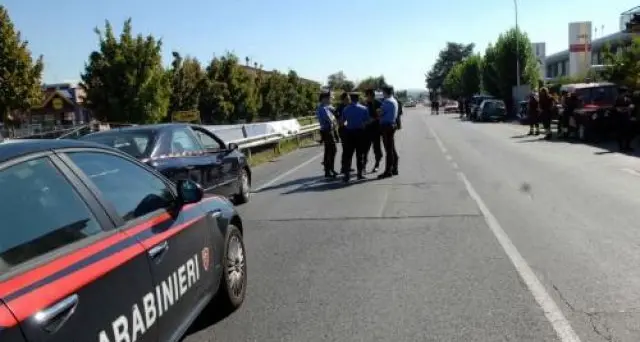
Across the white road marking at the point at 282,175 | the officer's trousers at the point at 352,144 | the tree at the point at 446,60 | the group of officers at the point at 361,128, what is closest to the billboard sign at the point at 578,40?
the white road marking at the point at 282,175

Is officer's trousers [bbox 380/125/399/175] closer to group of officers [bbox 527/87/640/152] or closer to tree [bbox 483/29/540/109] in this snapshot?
group of officers [bbox 527/87/640/152]

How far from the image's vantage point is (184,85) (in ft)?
99.5

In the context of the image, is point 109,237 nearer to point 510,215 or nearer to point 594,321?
point 594,321

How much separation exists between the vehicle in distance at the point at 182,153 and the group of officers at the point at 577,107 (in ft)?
39.0

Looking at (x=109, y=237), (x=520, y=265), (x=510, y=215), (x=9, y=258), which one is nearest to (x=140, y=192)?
(x=109, y=237)

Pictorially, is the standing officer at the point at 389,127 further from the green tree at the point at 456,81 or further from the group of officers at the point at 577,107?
the green tree at the point at 456,81

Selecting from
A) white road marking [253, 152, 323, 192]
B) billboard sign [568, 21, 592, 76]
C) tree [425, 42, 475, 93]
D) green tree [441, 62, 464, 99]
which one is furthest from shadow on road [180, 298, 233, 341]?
tree [425, 42, 475, 93]

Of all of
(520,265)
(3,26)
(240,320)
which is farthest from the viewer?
(3,26)

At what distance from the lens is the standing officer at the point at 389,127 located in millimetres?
13859

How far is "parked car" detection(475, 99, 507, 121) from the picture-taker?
46094 millimetres

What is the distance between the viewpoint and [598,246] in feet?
23.0

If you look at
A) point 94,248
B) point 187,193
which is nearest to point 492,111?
point 187,193

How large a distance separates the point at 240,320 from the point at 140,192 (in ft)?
4.87

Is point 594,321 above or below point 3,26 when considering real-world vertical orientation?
below
